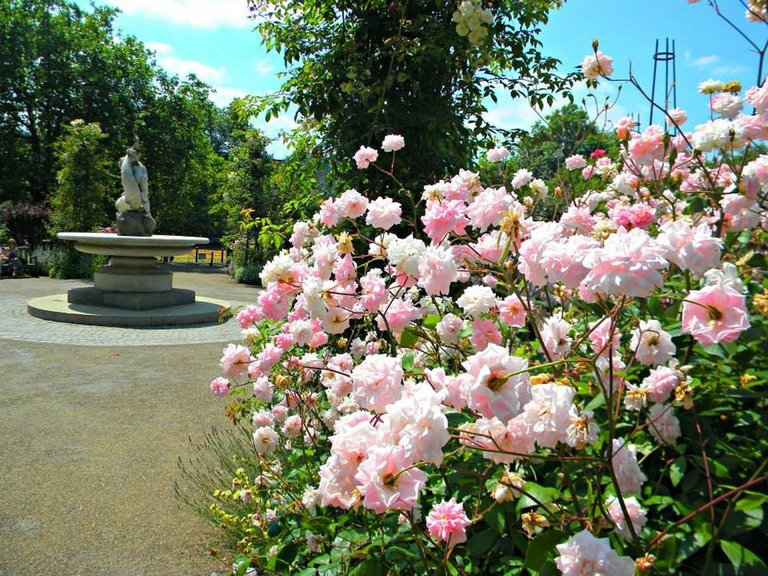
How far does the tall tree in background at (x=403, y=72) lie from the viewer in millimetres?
4477

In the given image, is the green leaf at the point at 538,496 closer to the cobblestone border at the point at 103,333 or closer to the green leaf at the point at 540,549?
Result: the green leaf at the point at 540,549

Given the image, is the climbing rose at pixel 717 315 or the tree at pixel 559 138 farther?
the tree at pixel 559 138

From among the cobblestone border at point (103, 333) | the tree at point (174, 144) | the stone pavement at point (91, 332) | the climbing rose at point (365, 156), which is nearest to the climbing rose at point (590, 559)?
the climbing rose at point (365, 156)

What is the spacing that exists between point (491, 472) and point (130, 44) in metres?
29.5

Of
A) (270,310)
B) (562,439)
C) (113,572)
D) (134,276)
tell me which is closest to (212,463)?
(113,572)

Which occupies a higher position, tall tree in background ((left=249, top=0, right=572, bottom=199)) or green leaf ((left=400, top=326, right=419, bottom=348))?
tall tree in background ((left=249, top=0, right=572, bottom=199))

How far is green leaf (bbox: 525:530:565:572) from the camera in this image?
1.16m

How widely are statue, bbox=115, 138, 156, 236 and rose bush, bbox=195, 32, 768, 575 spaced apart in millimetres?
9952

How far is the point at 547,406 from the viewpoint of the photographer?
3.78 ft

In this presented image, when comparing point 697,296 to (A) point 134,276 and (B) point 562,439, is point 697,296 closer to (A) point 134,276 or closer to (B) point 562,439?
(B) point 562,439

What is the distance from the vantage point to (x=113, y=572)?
2.56 m

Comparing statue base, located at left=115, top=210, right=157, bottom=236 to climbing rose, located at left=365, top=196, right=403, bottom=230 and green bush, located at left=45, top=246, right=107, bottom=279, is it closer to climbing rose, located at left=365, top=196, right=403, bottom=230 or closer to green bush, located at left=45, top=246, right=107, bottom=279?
green bush, located at left=45, top=246, right=107, bottom=279

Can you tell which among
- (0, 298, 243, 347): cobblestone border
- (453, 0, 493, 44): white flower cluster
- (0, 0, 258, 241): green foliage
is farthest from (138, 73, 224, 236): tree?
(453, 0, 493, 44): white flower cluster

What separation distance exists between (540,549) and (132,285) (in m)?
10.3
